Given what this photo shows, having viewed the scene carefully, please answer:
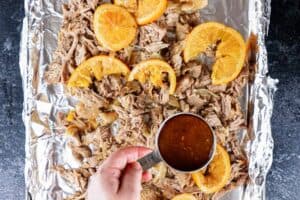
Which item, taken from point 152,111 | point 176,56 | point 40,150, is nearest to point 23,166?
point 40,150

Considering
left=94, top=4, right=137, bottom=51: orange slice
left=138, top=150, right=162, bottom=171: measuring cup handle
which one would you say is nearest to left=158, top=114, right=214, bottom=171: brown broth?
left=138, top=150, right=162, bottom=171: measuring cup handle

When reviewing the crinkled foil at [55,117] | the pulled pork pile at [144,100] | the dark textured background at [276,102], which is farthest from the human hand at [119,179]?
the dark textured background at [276,102]

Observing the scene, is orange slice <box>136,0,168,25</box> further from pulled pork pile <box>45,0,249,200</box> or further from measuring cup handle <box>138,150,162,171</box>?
measuring cup handle <box>138,150,162,171</box>

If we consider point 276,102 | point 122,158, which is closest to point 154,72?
point 122,158

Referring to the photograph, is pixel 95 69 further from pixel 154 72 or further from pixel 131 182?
pixel 131 182

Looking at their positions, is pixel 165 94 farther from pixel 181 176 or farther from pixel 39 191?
pixel 39 191

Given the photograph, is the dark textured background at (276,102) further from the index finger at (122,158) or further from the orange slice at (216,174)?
the index finger at (122,158)

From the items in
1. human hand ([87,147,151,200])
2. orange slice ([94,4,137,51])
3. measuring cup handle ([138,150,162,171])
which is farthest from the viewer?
orange slice ([94,4,137,51])
